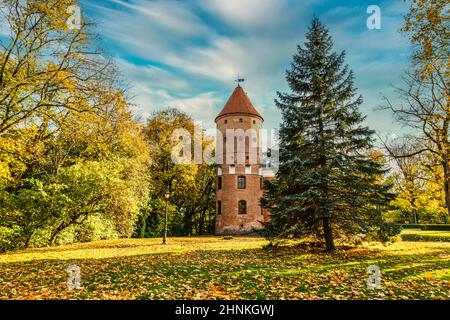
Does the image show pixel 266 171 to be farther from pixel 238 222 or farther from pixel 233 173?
pixel 238 222

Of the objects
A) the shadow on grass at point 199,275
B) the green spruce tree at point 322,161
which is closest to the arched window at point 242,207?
the green spruce tree at point 322,161

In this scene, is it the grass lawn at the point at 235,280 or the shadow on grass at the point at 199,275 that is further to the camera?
the shadow on grass at the point at 199,275

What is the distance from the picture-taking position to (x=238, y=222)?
28703 mm

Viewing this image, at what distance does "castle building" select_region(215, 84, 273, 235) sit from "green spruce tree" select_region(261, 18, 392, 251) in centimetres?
1587

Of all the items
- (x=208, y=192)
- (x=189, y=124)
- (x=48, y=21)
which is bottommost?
(x=208, y=192)

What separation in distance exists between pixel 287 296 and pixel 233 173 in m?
24.4

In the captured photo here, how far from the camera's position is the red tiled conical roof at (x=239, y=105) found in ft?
99.5

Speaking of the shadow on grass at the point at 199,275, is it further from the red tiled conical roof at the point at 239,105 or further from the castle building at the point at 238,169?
the red tiled conical roof at the point at 239,105

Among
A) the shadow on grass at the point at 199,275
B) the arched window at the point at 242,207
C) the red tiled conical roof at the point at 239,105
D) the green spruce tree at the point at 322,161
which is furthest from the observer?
the red tiled conical roof at the point at 239,105

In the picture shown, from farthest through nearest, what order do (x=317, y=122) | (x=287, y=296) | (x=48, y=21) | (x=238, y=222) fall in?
(x=238, y=222) < (x=317, y=122) < (x=48, y=21) < (x=287, y=296)

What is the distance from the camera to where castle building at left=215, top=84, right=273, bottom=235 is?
29016mm

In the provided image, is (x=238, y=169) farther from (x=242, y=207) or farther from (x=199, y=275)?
(x=199, y=275)
